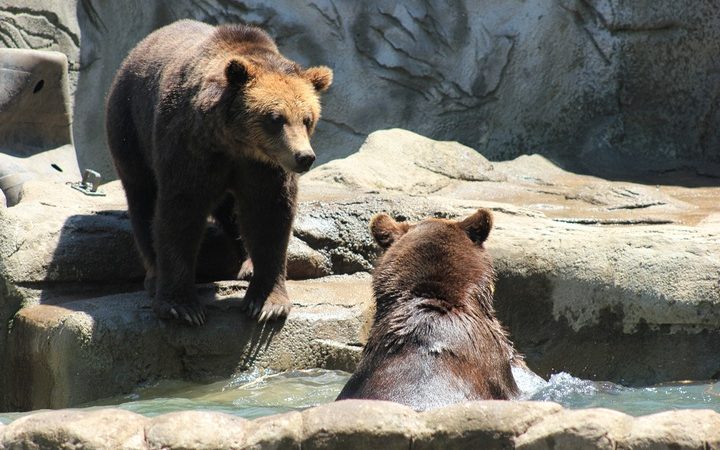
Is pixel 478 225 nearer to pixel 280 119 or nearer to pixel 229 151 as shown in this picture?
pixel 280 119

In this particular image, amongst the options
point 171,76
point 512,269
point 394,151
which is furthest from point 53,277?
point 394,151

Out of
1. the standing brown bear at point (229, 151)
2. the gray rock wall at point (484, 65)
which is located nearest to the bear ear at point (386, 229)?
the standing brown bear at point (229, 151)

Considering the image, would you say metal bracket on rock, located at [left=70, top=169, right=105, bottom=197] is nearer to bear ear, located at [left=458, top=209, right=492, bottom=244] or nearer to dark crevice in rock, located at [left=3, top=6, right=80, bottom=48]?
bear ear, located at [left=458, top=209, right=492, bottom=244]

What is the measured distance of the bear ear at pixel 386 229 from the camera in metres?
5.52

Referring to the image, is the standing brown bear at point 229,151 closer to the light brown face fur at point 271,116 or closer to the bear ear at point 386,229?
the light brown face fur at point 271,116

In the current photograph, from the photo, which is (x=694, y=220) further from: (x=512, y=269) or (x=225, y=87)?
(x=225, y=87)

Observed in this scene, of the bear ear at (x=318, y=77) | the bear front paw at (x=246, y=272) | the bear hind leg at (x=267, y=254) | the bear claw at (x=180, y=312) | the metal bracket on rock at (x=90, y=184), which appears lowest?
the metal bracket on rock at (x=90, y=184)

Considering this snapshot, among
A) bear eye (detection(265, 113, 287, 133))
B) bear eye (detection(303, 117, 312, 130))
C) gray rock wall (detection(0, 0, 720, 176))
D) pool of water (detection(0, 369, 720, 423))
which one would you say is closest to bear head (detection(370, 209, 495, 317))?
pool of water (detection(0, 369, 720, 423))

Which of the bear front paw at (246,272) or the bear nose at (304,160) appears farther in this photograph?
the bear front paw at (246,272)

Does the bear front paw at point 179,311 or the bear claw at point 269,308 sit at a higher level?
the bear claw at point 269,308

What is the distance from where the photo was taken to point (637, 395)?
6434mm

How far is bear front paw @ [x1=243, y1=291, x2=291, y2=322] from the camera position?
7410 mm

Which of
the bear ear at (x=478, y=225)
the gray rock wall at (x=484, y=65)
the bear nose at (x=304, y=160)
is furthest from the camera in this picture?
the gray rock wall at (x=484, y=65)

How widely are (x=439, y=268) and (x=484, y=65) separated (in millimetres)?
9720
